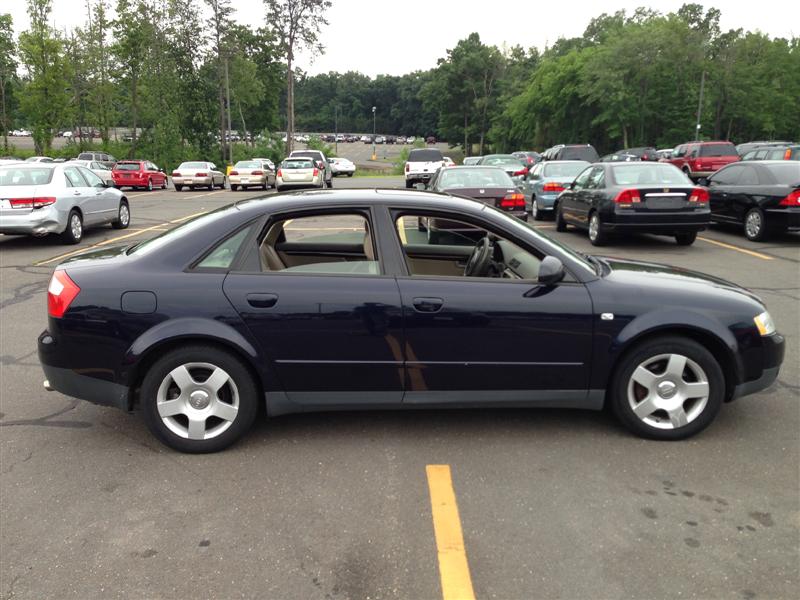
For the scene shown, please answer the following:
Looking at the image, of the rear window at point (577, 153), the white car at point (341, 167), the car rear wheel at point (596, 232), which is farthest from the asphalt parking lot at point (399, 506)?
the white car at point (341, 167)

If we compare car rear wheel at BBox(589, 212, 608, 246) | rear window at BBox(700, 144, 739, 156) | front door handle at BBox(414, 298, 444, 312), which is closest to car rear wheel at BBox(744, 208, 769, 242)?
car rear wheel at BBox(589, 212, 608, 246)

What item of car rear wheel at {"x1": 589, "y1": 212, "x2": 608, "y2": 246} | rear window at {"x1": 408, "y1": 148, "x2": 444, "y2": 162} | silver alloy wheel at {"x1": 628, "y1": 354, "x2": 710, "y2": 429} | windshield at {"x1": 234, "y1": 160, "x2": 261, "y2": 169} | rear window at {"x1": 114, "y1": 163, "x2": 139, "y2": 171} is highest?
rear window at {"x1": 408, "y1": 148, "x2": 444, "y2": 162}

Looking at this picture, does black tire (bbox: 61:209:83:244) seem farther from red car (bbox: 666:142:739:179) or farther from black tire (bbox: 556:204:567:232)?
red car (bbox: 666:142:739:179)

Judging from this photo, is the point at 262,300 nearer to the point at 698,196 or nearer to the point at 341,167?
the point at 698,196

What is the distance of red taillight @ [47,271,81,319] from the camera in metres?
3.86

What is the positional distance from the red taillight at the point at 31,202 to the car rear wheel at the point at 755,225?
13.0 m

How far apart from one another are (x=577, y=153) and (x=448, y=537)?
28919 mm

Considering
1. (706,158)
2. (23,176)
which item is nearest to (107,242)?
(23,176)

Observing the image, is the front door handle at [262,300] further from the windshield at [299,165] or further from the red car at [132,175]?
the red car at [132,175]

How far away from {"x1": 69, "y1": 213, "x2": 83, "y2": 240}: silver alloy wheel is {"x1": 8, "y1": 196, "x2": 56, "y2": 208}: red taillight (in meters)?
0.60

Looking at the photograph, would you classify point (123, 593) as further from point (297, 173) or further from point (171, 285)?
point (297, 173)

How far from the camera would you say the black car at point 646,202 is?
37.1 ft

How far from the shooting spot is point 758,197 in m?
12.3

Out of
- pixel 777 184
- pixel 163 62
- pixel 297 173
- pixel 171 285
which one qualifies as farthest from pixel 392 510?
pixel 163 62
